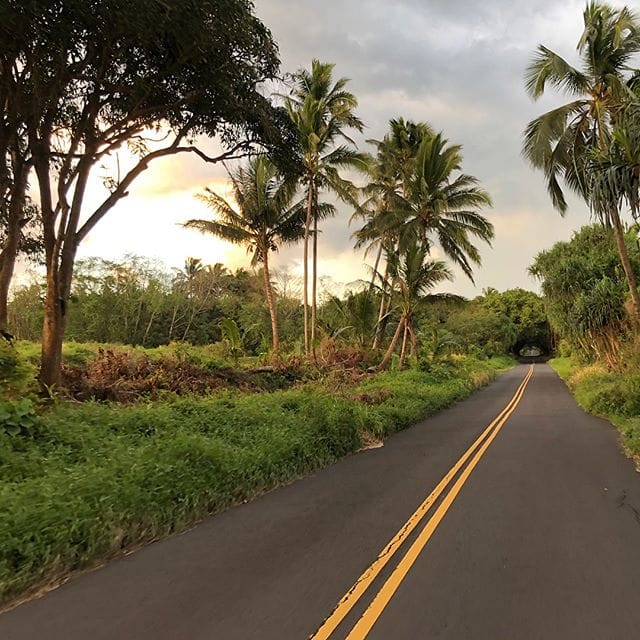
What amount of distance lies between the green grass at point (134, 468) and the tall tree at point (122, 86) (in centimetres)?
314

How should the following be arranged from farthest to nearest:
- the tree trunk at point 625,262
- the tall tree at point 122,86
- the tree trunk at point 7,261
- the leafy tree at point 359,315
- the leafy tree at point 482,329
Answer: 1. the leafy tree at point 482,329
2. the leafy tree at point 359,315
3. the tree trunk at point 625,262
4. the tree trunk at point 7,261
5. the tall tree at point 122,86

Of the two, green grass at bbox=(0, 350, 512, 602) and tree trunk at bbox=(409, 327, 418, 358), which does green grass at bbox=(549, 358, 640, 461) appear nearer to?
green grass at bbox=(0, 350, 512, 602)

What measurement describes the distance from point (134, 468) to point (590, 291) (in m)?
24.6

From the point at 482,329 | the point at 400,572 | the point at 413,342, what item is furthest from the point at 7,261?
the point at 482,329

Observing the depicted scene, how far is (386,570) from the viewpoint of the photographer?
173 inches

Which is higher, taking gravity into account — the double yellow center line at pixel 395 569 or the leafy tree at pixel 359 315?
the leafy tree at pixel 359 315

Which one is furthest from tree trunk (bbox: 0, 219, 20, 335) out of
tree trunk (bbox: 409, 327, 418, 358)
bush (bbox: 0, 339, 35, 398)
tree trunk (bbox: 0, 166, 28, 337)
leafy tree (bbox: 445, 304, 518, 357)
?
leafy tree (bbox: 445, 304, 518, 357)

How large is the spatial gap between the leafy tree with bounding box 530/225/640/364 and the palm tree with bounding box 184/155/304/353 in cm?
1357

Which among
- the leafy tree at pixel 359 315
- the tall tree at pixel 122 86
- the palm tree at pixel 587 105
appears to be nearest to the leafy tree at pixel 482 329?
the leafy tree at pixel 359 315

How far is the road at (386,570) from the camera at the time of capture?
3445 millimetres

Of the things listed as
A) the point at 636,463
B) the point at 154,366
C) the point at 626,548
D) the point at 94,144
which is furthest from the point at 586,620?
the point at 154,366

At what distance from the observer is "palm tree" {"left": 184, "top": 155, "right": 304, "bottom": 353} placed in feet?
80.8

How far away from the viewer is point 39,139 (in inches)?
399

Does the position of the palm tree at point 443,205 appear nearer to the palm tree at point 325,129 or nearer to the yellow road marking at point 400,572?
the palm tree at point 325,129
